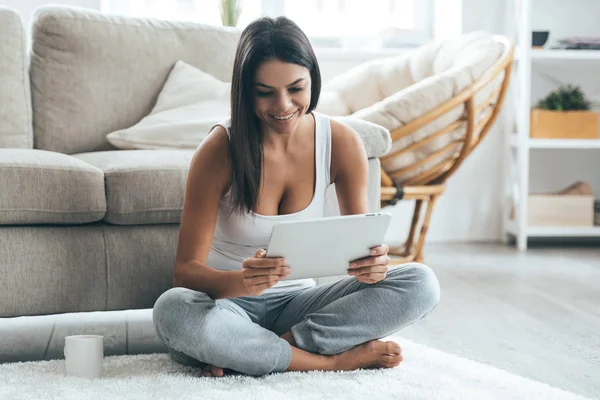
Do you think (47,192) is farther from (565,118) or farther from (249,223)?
(565,118)

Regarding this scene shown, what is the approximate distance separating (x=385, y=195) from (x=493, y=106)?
0.61 metres

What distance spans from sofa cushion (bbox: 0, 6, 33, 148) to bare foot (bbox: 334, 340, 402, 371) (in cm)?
135

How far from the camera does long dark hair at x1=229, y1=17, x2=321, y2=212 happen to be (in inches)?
65.7

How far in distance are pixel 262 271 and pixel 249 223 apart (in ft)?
0.74

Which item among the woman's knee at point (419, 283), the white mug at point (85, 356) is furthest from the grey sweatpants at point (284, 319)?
the white mug at point (85, 356)

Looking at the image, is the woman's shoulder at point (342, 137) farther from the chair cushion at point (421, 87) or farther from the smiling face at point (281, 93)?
the chair cushion at point (421, 87)

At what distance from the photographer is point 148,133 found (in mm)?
2680

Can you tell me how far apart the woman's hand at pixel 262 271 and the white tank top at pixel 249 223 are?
0.62 ft

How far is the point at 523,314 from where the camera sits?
2.56m

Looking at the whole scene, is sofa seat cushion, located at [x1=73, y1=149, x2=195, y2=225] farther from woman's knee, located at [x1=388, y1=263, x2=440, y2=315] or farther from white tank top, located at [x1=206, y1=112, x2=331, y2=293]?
woman's knee, located at [x1=388, y1=263, x2=440, y2=315]

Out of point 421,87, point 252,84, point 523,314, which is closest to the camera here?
point 252,84

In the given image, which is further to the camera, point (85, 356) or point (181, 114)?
point (181, 114)

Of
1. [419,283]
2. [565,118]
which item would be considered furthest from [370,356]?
[565,118]

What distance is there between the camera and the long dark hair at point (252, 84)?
1.67m
